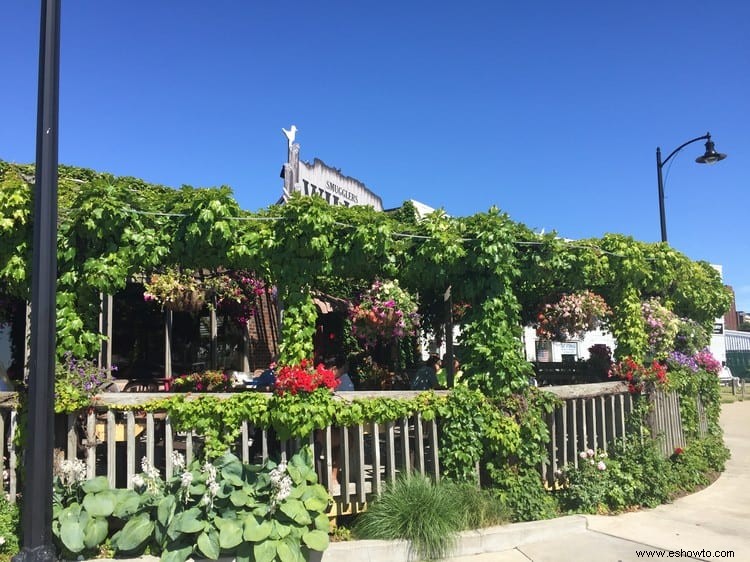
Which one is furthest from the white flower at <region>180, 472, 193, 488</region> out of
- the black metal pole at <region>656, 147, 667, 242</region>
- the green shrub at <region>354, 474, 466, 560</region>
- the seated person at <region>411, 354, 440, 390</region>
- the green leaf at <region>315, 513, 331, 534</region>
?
the black metal pole at <region>656, 147, 667, 242</region>

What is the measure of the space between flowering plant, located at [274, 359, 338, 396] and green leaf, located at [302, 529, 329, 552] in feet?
4.24

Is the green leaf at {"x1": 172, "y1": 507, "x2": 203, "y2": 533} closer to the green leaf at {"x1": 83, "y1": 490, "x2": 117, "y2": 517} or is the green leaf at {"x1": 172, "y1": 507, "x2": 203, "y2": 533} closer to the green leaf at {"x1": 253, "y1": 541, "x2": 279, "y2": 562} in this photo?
the green leaf at {"x1": 253, "y1": 541, "x2": 279, "y2": 562}

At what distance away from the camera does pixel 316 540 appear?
184 inches

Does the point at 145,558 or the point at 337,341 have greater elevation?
the point at 337,341

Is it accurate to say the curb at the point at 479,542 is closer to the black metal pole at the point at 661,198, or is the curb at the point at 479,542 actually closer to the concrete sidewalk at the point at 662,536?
the concrete sidewalk at the point at 662,536

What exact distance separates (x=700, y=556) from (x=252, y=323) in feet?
29.5

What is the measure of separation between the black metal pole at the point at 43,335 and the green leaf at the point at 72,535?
1.66 ft

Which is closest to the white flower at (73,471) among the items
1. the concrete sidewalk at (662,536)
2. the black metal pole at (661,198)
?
the concrete sidewalk at (662,536)

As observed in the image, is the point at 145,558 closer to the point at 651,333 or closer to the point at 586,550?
the point at 586,550

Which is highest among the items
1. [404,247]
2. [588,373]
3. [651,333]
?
[404,247]

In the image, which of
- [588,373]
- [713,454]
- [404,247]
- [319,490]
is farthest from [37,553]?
[713,454]

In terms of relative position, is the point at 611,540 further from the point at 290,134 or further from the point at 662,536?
the point at 290,134

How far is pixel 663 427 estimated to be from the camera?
8164mm

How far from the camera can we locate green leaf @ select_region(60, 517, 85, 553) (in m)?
4.59
